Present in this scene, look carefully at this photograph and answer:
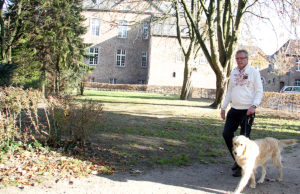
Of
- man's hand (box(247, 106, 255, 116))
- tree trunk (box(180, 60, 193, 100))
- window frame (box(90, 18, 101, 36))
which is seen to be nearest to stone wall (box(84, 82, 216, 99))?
window frame (box(90, 18, 101, 36))

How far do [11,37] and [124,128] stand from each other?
12902mm

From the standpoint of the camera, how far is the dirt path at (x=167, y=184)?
426 cm

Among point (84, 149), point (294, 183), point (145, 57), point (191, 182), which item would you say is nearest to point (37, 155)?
point (84, 149)

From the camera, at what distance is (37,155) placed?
5.51 m

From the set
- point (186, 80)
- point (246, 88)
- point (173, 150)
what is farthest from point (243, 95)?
point (186, 80)

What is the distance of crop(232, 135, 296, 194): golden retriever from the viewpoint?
13.7 feet

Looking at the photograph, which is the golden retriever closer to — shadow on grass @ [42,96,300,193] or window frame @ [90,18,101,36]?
shadow on grass @ [42,96,300,193]

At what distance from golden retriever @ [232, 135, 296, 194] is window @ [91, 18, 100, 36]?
148 ft

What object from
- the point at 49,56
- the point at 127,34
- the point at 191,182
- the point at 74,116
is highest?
the point at 127,34

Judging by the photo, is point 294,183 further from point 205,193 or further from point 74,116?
point 74,116

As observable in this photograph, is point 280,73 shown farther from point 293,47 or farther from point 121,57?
point 293,47

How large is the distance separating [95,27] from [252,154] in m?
45.6

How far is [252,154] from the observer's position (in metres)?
4.34

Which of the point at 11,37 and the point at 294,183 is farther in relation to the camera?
Result: the point at 11,37
